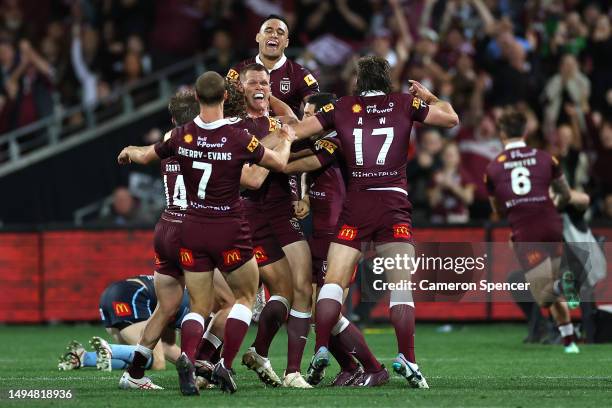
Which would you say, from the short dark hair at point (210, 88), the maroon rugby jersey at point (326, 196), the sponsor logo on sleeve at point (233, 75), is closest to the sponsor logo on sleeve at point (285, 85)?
the sponsor logo on sleeve at point (233, 75)

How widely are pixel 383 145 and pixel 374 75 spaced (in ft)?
1.81

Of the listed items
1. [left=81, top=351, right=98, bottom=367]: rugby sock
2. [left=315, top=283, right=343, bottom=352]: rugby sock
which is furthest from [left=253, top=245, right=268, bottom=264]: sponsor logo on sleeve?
[left=81, top=351, right=98, bottom=367]: rugby sock

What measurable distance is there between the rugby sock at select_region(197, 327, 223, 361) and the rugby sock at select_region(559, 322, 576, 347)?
4.70m

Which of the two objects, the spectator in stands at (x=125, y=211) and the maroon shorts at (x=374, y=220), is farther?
the spectator in stands at (x=125, y=211)

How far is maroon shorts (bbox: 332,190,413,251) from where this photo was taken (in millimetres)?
9773

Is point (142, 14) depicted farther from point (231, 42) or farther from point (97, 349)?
point (97, 349)

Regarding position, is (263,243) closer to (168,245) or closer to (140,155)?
(168,245)

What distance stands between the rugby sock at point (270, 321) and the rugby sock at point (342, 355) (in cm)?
43

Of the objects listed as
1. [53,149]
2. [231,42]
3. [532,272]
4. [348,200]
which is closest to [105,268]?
[53,149]

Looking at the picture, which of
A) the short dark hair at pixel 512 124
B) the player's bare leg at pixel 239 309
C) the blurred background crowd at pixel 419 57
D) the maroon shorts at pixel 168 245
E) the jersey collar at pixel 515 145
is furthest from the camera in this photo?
the blurred background crowd at pixel 419 57

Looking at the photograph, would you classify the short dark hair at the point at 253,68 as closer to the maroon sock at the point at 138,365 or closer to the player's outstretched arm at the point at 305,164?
the player's outstretched arm at the point at 305,164

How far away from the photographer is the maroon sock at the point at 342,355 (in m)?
10.4

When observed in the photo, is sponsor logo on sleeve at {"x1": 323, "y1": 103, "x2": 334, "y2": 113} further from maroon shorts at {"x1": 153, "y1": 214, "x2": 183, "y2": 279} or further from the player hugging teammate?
maroon shorts at {"x1": 153, "y1": 214, "x2": 183, "y2": 279}

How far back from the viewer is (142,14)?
70.6ft
